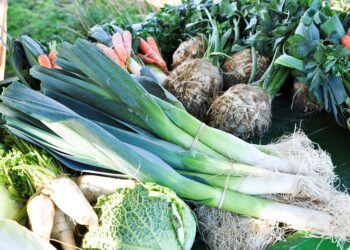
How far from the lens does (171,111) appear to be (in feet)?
6.74

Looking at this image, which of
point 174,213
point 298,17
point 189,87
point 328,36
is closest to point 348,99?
point 328,36

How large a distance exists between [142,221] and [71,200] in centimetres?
33

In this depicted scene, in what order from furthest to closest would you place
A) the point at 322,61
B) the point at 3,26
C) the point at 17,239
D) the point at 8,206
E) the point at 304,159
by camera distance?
the point at 3,26, the point at 322,61, the point at 304,159, the point at 8,206, the point at 17,239

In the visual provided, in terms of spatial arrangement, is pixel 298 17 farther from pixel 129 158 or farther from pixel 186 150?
pixel 129 158

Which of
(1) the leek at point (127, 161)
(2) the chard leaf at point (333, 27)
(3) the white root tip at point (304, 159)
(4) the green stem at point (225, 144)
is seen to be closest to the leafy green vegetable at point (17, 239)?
(1) the leek at point (127, 161)

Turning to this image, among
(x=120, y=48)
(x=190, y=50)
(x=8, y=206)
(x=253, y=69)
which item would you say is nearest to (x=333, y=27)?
(x=253, y=69)

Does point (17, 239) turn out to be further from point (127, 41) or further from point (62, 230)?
point (127, 41)

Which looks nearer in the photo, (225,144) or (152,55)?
(225,144)

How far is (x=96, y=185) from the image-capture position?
190 cm

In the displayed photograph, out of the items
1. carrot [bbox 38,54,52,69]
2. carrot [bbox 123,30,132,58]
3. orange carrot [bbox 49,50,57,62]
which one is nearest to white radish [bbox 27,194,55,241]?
carrot [bbox 38,54,52,69]

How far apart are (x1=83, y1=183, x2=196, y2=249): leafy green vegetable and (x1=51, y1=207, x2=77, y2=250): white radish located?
0.18 m

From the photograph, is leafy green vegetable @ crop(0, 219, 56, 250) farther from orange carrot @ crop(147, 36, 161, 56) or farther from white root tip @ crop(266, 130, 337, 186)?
orange carrot @ crop(147, 36, 161, 56)

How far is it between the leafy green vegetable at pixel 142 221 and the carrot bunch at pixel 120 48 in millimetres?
1488

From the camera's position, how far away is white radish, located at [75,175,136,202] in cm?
187
